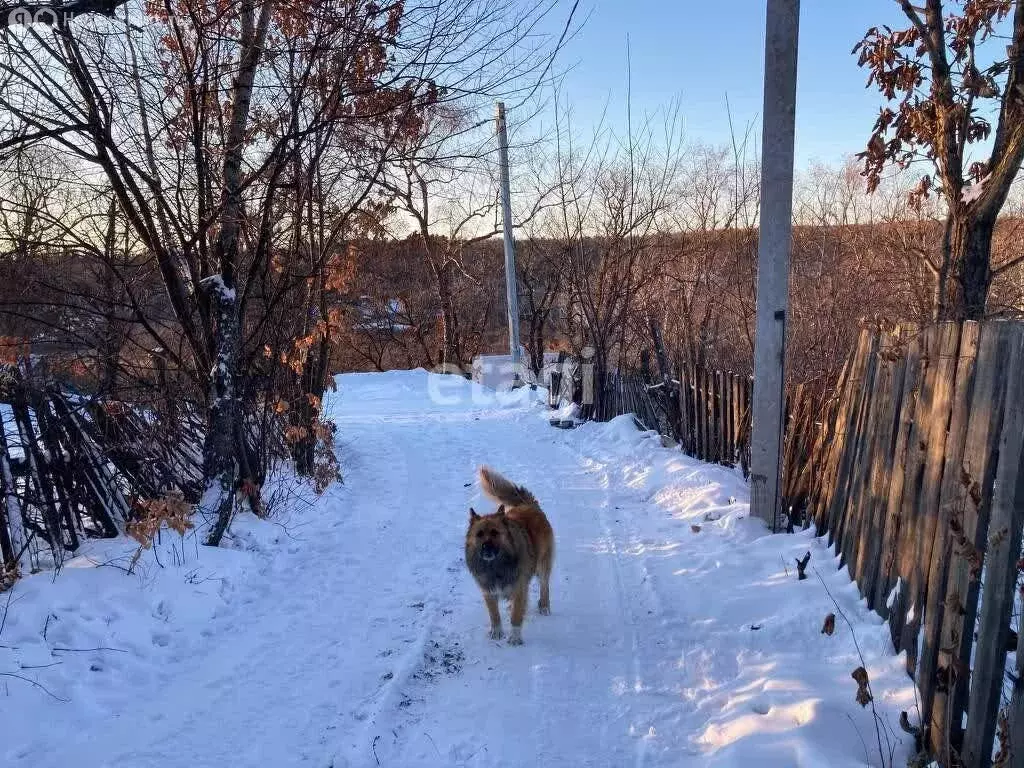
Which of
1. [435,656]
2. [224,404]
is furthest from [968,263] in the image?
[224,404]

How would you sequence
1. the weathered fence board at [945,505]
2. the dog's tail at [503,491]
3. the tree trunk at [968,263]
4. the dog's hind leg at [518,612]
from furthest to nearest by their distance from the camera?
the dog's tail at [503,491]
the tree trunk at [968,263]
the dog's hind leg at [518,612]
the weathered fence board at [945,505]

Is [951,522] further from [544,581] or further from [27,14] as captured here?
[27,14]

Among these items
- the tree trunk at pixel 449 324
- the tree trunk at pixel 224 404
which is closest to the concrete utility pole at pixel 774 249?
the tree trunk at pixel 224 404

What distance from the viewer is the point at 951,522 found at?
9.03ft

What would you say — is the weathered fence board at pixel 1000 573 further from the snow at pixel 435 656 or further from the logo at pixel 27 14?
the logo at pixel 27 14

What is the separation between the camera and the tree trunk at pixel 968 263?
222 inches

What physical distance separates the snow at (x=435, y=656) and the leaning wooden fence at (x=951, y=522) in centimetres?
30

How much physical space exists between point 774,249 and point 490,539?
3716mm

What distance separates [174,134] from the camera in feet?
19.7

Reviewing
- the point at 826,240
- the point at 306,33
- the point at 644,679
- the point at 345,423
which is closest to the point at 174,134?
the point at 306,33

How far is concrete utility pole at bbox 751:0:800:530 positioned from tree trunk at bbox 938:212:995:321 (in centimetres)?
139

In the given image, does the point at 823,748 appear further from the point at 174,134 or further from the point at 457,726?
the point at 174,134

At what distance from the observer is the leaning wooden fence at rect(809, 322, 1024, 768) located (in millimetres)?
2562

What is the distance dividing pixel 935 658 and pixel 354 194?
26.1 ft
